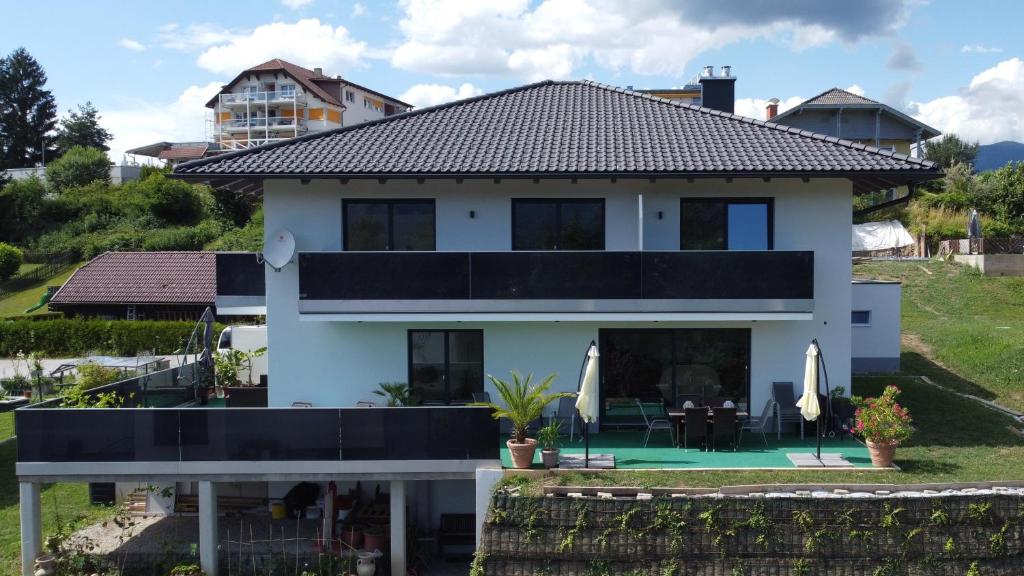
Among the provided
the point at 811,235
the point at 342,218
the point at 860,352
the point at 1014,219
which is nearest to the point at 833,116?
the point at 1014,219

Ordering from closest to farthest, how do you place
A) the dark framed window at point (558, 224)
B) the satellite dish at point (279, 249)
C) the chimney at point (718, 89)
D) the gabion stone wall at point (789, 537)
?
1. the gabion stone wall at point (789, 537)
2. the satellite dish at point (279, 249)
3. the dark framed window at point (558, 224)
4. the chimney at point (718, 89)

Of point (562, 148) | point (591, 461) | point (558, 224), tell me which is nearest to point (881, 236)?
point (562, 148)

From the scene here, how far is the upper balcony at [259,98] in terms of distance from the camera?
7719 centimetres

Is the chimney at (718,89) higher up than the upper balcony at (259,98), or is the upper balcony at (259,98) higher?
the upper balcony at (259,98)

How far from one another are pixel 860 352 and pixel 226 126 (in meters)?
69.9

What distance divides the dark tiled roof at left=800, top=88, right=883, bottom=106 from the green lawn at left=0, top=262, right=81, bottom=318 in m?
50.2

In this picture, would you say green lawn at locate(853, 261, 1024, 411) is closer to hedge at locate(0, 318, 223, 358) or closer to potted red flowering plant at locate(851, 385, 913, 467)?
potted red flowering plant at locate(851, 385, 913, 467)

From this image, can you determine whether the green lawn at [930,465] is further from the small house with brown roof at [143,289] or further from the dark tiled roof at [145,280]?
the small house with brown roof at [143,289]

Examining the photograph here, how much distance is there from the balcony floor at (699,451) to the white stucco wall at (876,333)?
8.80 metres

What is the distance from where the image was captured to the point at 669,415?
16031mm

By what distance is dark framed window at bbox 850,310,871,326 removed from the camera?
24375 mm

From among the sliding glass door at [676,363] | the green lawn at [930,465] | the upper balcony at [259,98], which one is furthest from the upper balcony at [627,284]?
the upper balcony at [259,98]

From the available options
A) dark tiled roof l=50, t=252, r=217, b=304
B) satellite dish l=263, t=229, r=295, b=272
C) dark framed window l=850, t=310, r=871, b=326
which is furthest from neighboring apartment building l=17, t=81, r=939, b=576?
dark tiled roof l=50, t=252, r=217, b=304

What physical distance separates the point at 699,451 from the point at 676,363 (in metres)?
2.27
